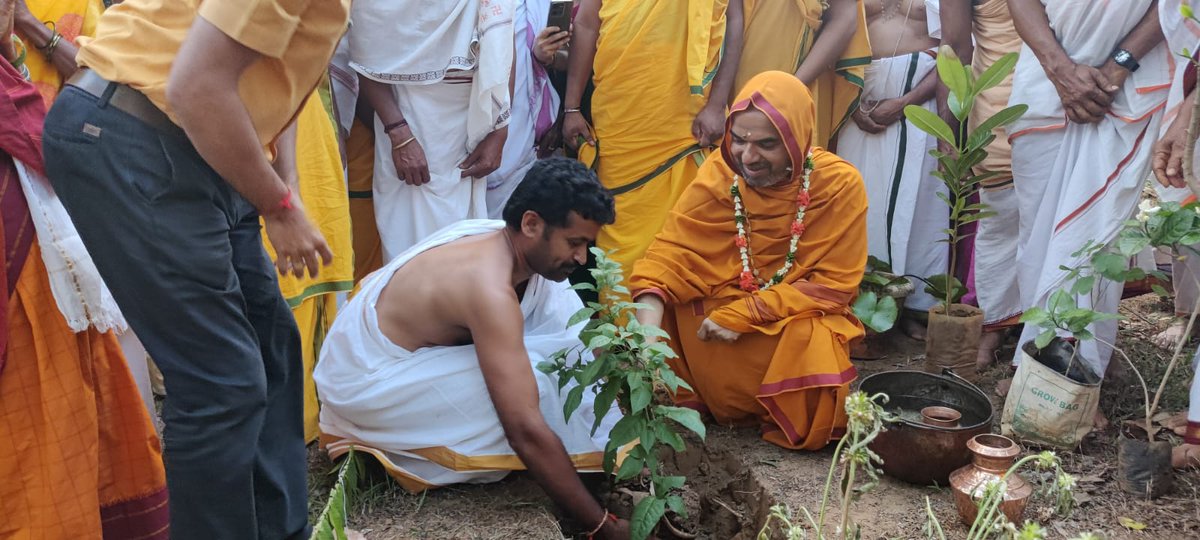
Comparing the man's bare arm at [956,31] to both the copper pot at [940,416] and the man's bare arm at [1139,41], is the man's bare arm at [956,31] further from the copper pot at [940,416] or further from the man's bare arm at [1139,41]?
the copper pot at [940,416]

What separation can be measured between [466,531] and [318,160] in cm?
158

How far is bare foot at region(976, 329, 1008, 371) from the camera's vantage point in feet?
13.4

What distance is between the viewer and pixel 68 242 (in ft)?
7.82

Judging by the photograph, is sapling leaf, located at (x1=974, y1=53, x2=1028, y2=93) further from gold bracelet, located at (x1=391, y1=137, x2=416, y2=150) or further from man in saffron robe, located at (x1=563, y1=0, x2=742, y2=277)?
gold bracelet, located at (x1=391, y1=137, x2=416, y2=150)

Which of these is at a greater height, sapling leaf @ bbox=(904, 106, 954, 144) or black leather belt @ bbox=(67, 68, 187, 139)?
black leather belt @ bbox=(67, 68, 187, 139)

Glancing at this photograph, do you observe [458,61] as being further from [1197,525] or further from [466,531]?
[1197,525]

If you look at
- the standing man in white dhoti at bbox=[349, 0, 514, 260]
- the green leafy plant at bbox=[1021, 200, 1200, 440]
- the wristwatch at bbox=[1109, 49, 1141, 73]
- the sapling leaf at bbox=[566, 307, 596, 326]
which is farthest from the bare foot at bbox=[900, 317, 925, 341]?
the sapling leaf at bbox=[566, 307, 596, 326]

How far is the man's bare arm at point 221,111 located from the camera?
1731 mm

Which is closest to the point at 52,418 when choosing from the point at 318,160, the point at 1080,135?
the point at 318,160

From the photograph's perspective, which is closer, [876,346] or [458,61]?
[458,61]

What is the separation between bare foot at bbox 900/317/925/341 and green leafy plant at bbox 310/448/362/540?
111 inches

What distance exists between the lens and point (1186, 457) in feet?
9.80

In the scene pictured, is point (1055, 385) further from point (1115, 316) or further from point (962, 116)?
point (962, 116)

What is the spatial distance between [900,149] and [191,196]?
3575 mm
